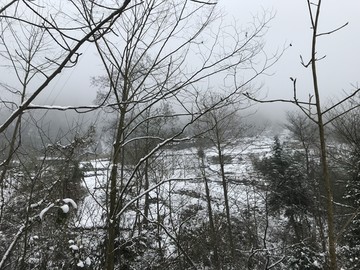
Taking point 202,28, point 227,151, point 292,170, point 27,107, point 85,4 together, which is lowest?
point 292,170

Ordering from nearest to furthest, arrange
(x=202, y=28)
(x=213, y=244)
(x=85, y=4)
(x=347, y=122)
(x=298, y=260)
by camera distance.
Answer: (x=85, y=4), (x=202, y=28), (x=213, y=244), (x=347, y=122), (x=298, y=260)

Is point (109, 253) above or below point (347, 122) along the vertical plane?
below

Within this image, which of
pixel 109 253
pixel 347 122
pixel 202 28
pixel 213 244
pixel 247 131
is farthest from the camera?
pixel 247 131

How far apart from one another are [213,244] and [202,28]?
647cm

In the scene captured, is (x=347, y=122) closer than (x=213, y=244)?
No

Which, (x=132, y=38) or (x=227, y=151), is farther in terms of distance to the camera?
(x=227, y=151)

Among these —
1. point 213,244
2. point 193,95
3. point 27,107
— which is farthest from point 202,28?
point 213,244

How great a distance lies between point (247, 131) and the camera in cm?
1563

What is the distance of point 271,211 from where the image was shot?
68.4 ft

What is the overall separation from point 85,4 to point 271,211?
2018 cm

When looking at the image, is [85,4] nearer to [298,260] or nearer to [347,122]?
[347,122]

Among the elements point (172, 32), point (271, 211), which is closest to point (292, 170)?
point (271, 211)

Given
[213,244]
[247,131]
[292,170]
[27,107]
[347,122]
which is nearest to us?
[27,107]

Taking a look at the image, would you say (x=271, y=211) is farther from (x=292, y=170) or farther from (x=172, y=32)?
(x=172, y=32)
